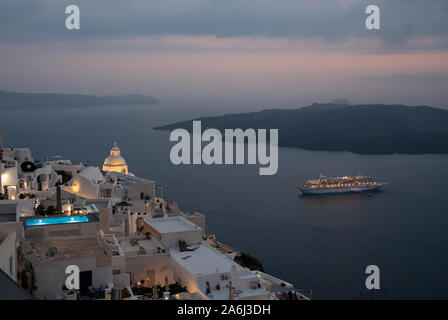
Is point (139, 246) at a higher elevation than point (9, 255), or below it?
below

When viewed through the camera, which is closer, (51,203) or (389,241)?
(51,203)

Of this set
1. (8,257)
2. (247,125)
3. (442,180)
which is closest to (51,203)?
(8,257)

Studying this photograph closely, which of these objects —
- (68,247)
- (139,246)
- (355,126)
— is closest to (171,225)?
(139,246)

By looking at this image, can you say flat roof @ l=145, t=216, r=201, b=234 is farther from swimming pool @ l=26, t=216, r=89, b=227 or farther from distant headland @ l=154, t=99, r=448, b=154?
distant headland @ l=154, t=99, r=448, b=154

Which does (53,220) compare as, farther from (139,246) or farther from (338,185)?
(338,185)

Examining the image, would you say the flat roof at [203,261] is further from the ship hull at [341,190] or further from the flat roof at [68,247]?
the ship hull at [341,190]

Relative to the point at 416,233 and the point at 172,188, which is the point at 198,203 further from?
the point at 416,233

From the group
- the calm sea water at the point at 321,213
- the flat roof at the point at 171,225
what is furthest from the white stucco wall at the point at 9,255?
the calm sea water at the point at 321,213
